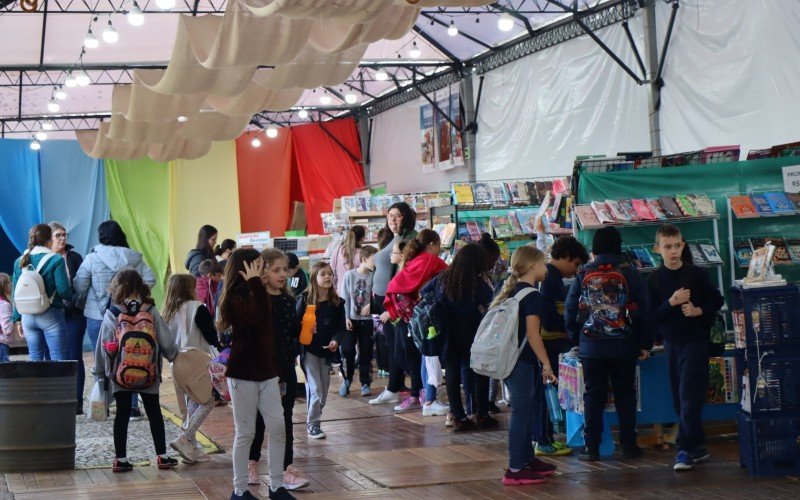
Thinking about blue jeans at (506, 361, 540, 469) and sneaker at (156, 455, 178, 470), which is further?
sneaker at (156, 455, 178, 470)

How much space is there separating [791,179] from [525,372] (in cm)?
335

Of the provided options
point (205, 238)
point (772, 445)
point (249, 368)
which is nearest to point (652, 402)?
point (772, 445)

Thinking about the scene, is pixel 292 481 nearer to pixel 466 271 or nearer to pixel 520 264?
pixel 520 264

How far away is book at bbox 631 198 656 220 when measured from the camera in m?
7.79

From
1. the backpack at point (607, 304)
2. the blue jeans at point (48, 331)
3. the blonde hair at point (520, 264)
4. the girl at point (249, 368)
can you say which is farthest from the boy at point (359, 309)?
the girl at point (249, 368)

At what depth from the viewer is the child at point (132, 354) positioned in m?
6.42

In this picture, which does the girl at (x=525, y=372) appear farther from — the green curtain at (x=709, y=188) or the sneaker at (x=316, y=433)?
the green curtain at (x=709, y=188)

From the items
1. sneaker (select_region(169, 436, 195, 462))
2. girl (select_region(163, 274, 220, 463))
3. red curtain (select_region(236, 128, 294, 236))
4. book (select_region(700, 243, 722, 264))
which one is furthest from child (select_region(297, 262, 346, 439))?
red curtain (select_region(236, 128, 294, 236))

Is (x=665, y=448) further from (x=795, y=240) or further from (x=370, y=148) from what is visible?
(x=370, y=148)

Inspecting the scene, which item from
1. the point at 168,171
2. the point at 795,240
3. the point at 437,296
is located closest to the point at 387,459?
the point at 437,296

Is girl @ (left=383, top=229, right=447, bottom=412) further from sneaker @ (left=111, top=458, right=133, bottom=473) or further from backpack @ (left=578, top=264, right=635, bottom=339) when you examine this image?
sneaker @ (left=111, top=458, right=133, bottom=473)

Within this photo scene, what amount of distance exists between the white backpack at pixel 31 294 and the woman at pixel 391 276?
111 inches

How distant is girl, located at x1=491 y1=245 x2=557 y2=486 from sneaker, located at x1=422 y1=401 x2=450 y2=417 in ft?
8.70

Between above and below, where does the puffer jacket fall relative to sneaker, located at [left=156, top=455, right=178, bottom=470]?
above
